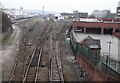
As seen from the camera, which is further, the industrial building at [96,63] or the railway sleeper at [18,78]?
the railway sleeper at [18,78]

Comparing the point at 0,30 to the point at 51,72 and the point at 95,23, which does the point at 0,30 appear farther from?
the point at 51,72

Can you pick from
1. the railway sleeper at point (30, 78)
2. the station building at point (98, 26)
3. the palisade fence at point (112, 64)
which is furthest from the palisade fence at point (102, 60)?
the station building at point (98, 26)

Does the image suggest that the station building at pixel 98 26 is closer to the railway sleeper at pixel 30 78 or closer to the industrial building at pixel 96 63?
the industrial building at pixel 96 63

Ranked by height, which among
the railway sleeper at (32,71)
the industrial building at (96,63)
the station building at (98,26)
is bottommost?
the railway sleeper at (32,71)

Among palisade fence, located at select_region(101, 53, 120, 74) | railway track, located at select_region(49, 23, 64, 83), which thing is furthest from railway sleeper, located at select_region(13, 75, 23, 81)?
palisade fence, located at select_region(101, 53, 120, 74)

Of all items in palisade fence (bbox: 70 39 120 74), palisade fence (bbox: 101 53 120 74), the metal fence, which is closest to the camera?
palisade fence (bbox: 101 53 120 74)

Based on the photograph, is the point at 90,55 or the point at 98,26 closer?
the point at 90,55

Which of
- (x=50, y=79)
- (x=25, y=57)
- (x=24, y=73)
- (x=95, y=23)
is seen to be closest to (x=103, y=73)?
(x=50, y=79)

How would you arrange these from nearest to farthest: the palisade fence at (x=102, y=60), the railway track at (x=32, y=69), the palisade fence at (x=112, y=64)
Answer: the palisade fence at (x=112, y=64), the palisade fence at (x=102, y=60), the railway track at (x=32, y=69)

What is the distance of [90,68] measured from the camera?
48.0 feet

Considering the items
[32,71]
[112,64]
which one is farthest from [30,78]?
[112,64]

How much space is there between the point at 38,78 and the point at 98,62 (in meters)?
4.47

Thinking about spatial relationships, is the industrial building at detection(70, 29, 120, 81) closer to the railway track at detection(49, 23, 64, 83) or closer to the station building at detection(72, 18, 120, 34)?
the railway track at detection(49, 23, 64, 83)

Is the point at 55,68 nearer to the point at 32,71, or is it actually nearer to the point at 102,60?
the point at 32,71
